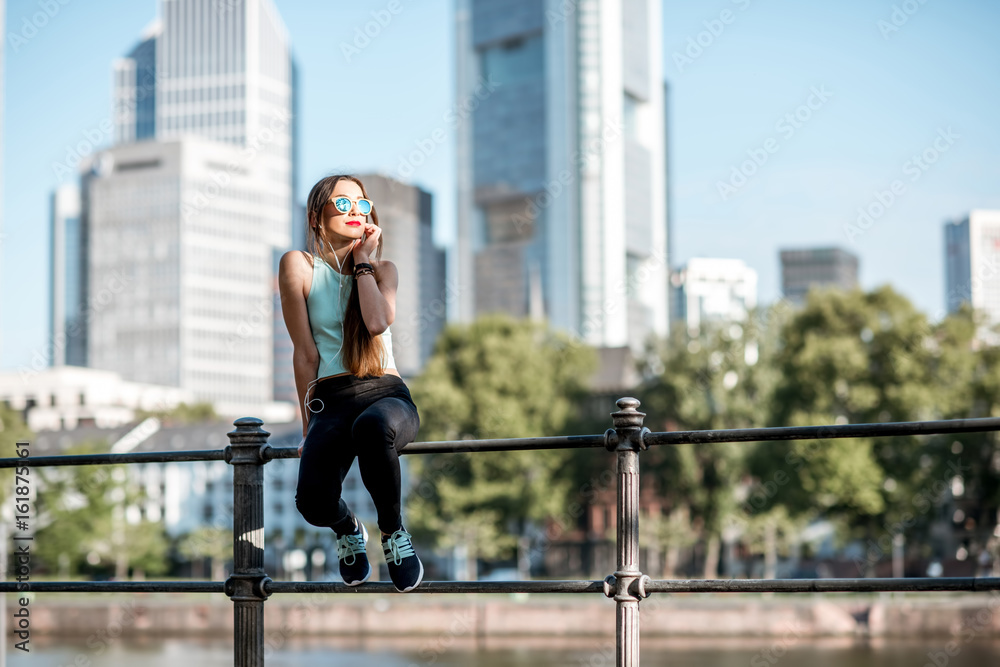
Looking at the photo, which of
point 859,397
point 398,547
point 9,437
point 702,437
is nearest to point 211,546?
point 9,437

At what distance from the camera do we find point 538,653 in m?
39.5

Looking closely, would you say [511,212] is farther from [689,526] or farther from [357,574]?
[357,574]

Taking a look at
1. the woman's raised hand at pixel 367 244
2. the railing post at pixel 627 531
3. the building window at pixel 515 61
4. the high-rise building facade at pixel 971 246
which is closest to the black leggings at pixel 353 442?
the woman's raised hand at pixel 367 244

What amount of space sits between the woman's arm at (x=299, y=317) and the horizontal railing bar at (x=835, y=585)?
1316mm

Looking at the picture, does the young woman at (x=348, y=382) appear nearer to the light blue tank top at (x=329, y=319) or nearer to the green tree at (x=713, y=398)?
the light blue tank top at (x=329, y=319)

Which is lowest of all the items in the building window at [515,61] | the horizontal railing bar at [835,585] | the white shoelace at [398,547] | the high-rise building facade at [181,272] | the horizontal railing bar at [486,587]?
the horizontal railing bar at [486,587]

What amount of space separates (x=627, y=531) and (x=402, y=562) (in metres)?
0.75

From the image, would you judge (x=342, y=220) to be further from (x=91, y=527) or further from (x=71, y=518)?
(x=91, y=527)

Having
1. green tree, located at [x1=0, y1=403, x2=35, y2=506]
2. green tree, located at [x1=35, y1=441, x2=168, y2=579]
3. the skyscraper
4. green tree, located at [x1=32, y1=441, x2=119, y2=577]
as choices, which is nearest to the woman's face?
green tree, located at [x1=0, y1=403, x2=35, y2=506]

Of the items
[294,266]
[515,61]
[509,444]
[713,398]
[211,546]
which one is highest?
[515,61]

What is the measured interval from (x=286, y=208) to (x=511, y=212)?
41.5m

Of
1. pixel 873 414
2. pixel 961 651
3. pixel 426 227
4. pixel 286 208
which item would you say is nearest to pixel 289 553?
pixel 873 414

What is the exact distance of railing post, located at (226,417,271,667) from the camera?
Result: 418 cm

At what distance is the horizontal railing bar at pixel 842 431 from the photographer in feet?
11.3
